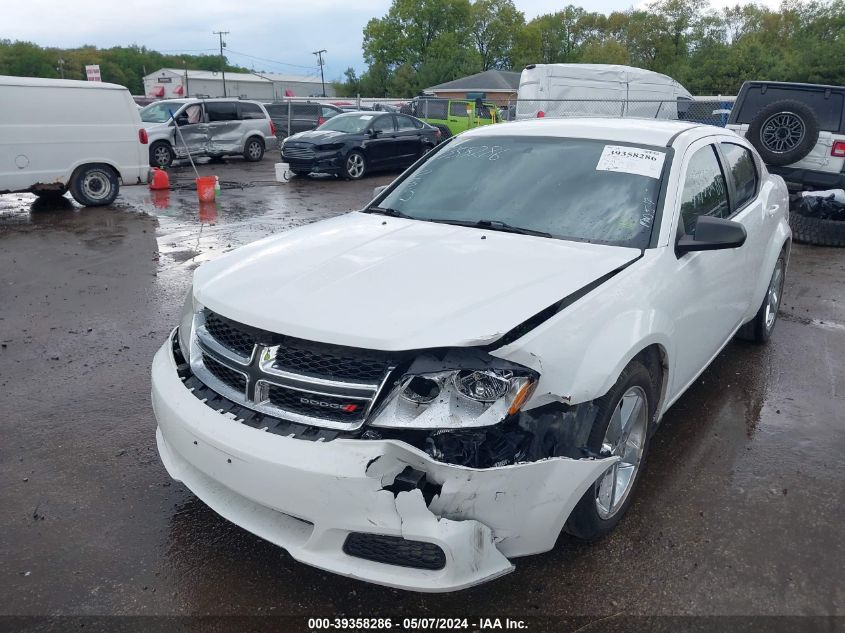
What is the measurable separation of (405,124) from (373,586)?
15.4 metres

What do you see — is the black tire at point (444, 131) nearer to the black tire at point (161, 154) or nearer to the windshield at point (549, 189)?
the black tire at point (161, 154)

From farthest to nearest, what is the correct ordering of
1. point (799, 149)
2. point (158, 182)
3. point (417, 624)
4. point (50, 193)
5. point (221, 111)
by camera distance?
1. point (221, 111)
2. point (158, 182)
3. point (50, 193)
4. point (799, 149)
5. point (417, 624)

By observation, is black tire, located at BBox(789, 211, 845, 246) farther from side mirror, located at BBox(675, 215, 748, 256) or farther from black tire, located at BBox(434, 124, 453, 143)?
black tire, located at BBox(434, 124, 453, 143)

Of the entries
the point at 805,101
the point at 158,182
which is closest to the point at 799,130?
the point at 805,101

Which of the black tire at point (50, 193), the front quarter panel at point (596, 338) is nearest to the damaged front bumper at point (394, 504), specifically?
the front quarter panel at point (596, 338)

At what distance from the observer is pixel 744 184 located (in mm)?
4488

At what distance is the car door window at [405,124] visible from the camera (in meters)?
16.7

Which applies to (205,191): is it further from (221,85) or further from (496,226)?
(221,85)

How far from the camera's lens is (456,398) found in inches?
90.2

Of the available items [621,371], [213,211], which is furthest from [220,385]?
[213,211]

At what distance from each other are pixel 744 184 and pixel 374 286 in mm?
3087

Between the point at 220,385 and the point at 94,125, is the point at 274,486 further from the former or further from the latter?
the point at 94,125

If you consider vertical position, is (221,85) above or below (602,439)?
above

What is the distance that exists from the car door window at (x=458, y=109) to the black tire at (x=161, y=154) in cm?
872
